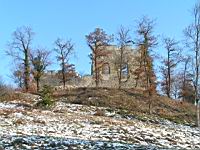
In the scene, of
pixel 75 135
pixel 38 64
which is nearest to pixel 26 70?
pixel 38 64

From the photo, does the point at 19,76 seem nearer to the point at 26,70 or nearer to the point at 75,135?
the point at 26,70

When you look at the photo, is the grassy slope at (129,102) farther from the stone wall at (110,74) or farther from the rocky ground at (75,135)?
the rocky ground at (75,135)

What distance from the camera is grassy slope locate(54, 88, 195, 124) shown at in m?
38.6

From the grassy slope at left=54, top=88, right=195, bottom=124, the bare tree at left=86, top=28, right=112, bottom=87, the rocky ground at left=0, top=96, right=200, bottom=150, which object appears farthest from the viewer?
the bare tree at left=86, top=28, right=112, bottom=87

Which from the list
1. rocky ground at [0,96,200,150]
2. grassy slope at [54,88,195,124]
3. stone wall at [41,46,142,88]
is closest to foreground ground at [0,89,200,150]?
rocky ground at [0,96,200,150]

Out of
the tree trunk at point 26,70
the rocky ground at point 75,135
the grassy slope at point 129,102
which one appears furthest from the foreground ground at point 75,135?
the tree trunk at point 26,70

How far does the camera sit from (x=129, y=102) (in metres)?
42.8

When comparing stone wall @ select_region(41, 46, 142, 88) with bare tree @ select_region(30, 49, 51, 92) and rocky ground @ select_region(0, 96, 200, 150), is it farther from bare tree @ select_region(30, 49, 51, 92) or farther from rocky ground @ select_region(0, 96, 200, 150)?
rocky ground @ select_region(0, 96, 200, 150)

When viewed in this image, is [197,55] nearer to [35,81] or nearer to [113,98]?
[113,98]

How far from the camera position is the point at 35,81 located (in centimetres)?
6178

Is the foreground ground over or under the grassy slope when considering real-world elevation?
under

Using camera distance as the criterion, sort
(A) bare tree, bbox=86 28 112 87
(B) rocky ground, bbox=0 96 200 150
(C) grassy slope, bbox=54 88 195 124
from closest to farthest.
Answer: (B) rocky ground, bbox=0 96 200 150
(C) grassy slope, bbox=54 88 195 124
(A) bare tree, bbox=86 28 112 87

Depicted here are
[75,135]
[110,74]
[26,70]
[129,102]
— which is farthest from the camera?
[110,74]

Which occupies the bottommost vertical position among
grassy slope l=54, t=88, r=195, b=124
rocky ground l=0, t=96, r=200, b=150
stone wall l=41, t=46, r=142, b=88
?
rocky ground l=0, t=96, r=200, b=150
